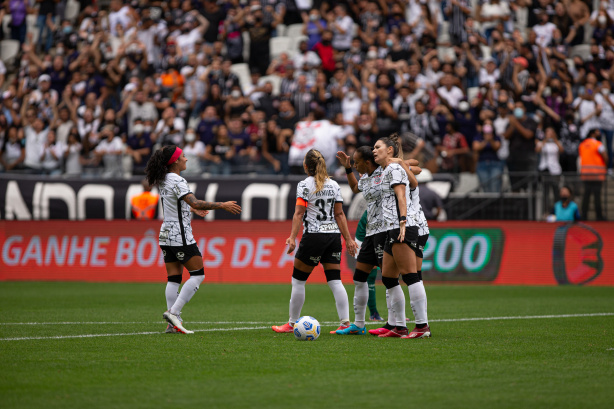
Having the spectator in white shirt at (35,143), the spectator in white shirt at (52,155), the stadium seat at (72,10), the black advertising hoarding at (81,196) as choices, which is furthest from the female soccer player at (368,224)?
the stadium seat at (72,10)

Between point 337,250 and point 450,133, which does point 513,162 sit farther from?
point 337,250

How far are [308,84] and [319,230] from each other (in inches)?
542

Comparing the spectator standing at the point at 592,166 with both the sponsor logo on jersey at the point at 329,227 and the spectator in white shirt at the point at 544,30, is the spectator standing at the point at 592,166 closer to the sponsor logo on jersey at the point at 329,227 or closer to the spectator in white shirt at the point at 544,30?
the spectator in white shirt at the point at 544,30

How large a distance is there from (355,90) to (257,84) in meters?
3.29

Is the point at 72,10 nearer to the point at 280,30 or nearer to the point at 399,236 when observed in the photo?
the point at 280,30

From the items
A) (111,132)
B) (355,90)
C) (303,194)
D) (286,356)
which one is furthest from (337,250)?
(111,132)

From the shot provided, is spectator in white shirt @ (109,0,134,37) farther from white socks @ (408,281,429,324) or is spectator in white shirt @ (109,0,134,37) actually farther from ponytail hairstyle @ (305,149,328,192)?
white socks @ (408,281,429,324)

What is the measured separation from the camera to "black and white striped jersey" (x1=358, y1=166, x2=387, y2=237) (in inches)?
399

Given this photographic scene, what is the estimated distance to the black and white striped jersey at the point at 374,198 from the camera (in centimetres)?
1014

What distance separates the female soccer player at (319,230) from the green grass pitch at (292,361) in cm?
59

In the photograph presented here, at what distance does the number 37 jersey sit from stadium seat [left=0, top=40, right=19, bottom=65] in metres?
22.0

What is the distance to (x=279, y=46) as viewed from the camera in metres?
26.7

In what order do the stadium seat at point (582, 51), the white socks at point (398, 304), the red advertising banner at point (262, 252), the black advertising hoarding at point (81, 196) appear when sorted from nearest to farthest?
the white socks at point (398, 304)
the red advertising banner at point (262, 252)
the black advertising hoarding at point (81, 196)
the stadium seat at point (582, 51)

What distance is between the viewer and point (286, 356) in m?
8.43
